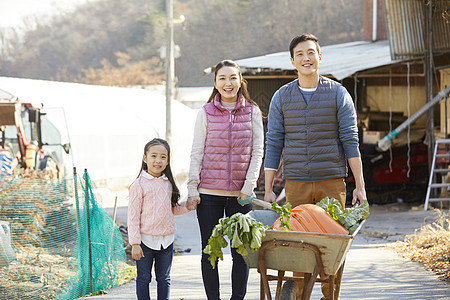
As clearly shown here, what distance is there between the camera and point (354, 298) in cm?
602

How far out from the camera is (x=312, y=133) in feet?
15.8

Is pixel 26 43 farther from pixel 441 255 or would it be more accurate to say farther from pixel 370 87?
pixel 441 255

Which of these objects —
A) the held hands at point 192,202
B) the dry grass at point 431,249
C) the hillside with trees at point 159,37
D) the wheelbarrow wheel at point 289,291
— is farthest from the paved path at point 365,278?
the hillside with trees at point 159,37

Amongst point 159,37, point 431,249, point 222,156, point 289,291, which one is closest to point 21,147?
point 431,249

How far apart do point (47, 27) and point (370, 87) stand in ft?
227

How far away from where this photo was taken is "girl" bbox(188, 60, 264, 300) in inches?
196

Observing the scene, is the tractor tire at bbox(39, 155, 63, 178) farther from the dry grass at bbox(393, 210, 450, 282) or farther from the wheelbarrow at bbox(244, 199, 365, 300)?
the wheelbarrow at bbox(244, 199, 365, 300)

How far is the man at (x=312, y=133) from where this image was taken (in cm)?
477

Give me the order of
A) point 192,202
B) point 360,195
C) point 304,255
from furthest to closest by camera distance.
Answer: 1. point 192,202
2. point 360,195
3. point 304,255

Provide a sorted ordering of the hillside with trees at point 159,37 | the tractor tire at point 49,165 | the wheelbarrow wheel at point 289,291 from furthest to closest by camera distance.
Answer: the hillside with trees at point 159,37 < the tractor tire at point 49,165 < the wheelbarrow wheel at point 289,291

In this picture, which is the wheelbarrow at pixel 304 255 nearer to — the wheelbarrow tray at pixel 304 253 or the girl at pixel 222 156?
the wheelbarrow tray at pixel 304 253

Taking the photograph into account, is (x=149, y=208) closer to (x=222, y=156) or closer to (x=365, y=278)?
(x=222, y=156)

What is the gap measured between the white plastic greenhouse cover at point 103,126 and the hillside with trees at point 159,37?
27362 millimetres

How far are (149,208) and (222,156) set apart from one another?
2.21 ft
